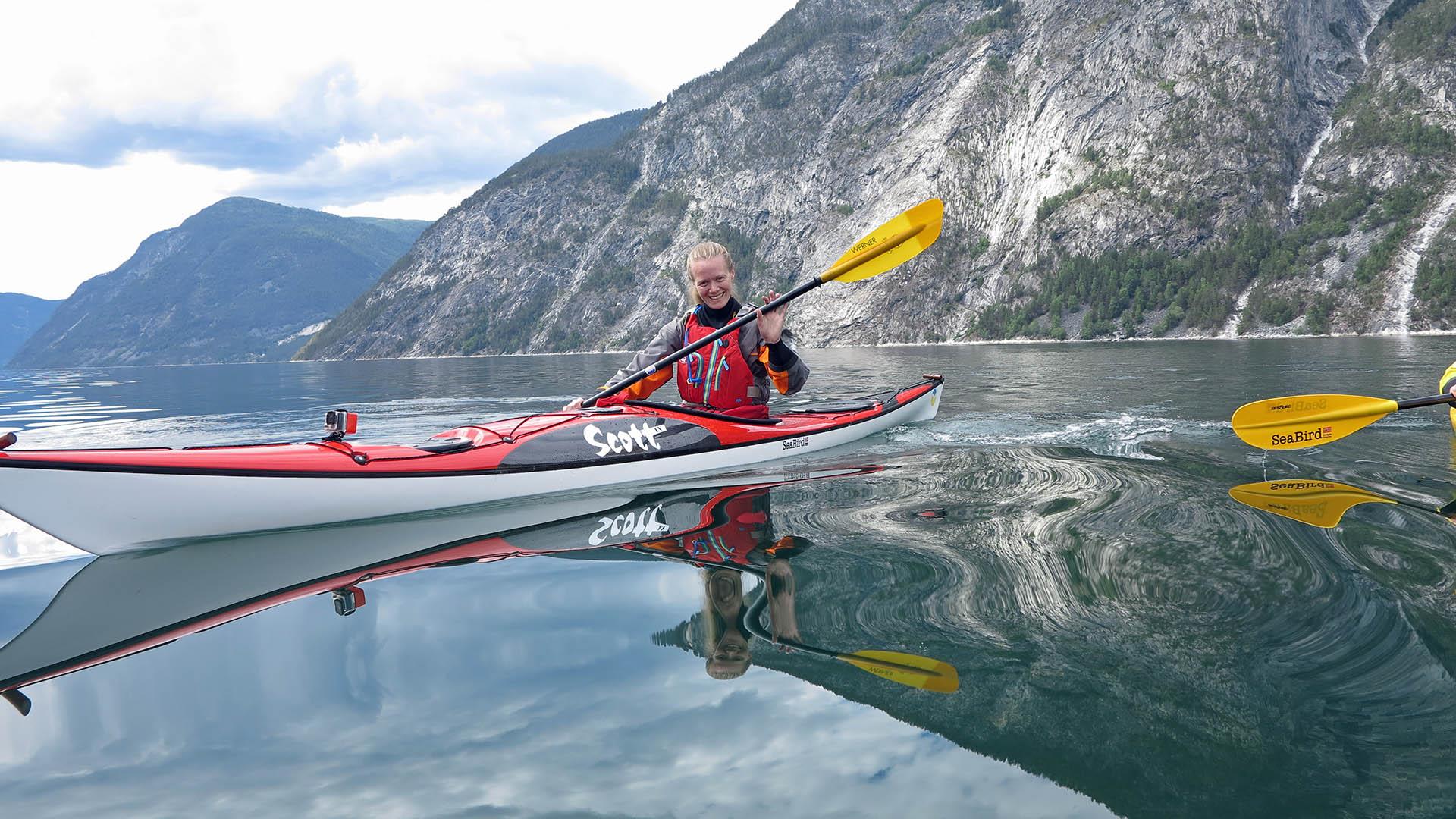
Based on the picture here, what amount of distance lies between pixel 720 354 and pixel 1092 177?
10051cm

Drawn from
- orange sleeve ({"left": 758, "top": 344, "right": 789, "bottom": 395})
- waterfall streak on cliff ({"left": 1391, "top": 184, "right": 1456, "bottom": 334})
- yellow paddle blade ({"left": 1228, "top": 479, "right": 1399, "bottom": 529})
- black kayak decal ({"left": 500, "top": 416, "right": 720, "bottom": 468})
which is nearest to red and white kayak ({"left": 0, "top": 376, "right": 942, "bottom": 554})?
black kayak decal ({"left": 500, "top": 416, "right": 720, "bottom": 468})

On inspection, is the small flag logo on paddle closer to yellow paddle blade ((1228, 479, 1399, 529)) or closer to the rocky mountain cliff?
yellow paddle blade ((1228, 479, 1399, 529))

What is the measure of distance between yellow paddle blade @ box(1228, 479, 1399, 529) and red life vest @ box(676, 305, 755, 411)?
4.60 metres

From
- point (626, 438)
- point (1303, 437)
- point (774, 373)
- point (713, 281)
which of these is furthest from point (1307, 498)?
point (626, 438)

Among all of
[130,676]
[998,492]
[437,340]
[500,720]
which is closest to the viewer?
[500,720]

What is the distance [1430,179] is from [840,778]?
10279 cm

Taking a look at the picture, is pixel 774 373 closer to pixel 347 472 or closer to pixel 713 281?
pixel 713 281

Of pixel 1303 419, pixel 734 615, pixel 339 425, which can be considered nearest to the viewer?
pixel 734 615

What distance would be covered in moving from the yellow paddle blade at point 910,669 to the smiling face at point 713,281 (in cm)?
495

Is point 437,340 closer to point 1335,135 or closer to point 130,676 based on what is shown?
point 1335,135

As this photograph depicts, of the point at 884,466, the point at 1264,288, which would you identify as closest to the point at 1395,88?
the point at 1264,288

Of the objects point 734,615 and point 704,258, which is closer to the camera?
point 734,615

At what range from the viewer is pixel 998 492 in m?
6.76

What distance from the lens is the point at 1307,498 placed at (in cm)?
609
